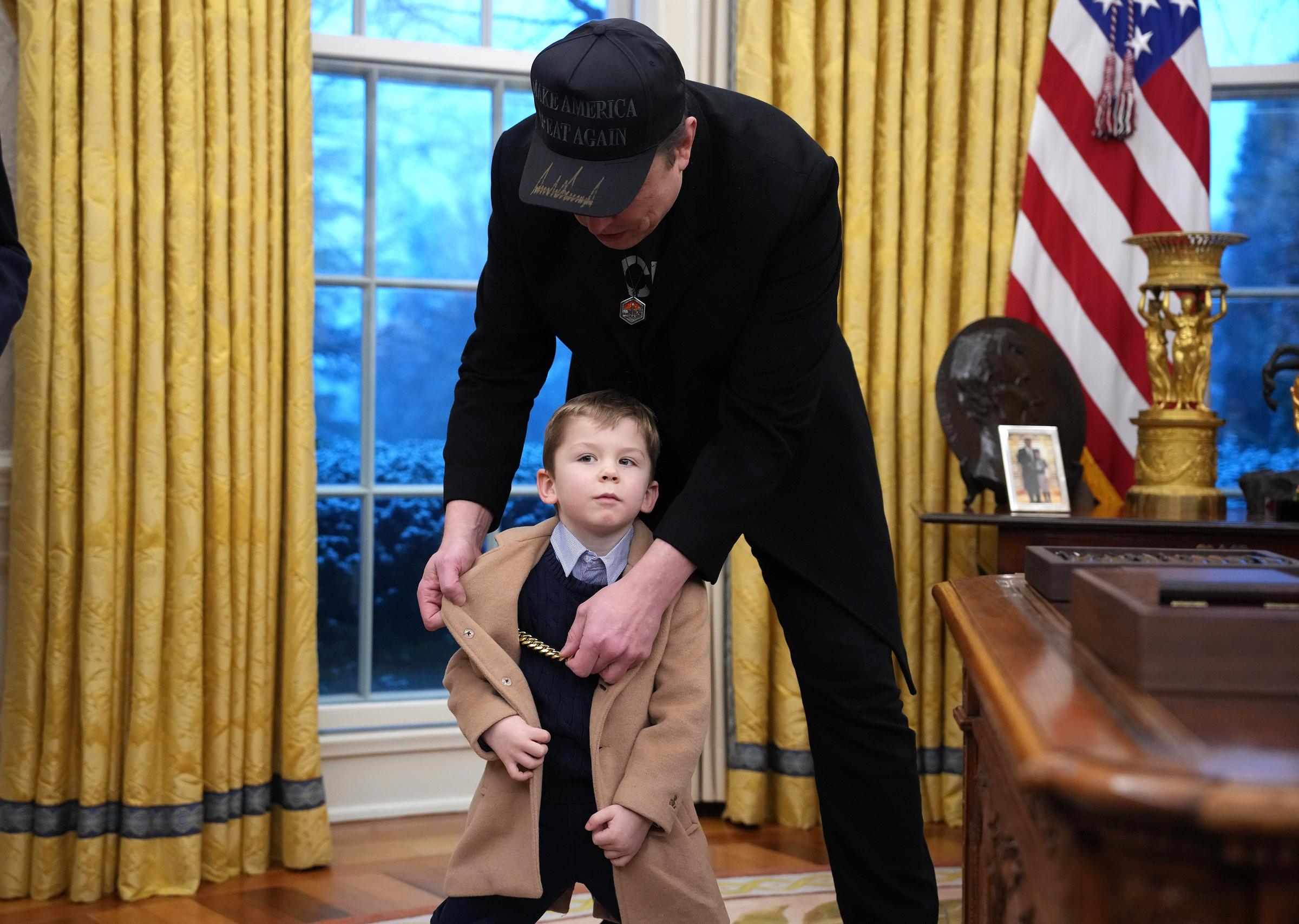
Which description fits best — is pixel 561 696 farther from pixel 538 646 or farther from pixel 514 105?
pixel 514 105

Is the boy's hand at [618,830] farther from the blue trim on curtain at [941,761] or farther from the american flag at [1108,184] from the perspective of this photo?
the american flag at [1108,184]

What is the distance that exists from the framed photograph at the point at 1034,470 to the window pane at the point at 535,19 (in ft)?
5.38

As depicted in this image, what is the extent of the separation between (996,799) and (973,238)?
2.24 meters

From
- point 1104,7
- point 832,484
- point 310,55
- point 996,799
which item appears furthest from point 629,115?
point 1104,7

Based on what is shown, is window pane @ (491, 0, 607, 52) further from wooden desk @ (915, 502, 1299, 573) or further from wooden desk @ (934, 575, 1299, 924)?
wooden desk @ (934, 575, 1299, 924)

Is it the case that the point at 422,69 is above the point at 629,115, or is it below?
above

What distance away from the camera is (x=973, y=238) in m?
3.10

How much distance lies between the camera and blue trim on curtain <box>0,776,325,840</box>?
2588 mm

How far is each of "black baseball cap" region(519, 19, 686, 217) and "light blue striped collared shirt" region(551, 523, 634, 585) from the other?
1.60 feet

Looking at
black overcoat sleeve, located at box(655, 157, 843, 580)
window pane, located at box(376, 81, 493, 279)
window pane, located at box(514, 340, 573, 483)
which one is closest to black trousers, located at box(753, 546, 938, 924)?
black overcoat sleeve, located at box(655, 157, 843, 580)

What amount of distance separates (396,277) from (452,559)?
1799 millimetres

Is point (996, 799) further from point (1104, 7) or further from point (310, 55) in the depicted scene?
point (1104, 7)

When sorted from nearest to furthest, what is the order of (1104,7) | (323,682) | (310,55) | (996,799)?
(996,799) → (310,55) → (1104,7) → (323,682)

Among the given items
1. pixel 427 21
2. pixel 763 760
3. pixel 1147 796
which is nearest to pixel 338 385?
pixel 427 21
